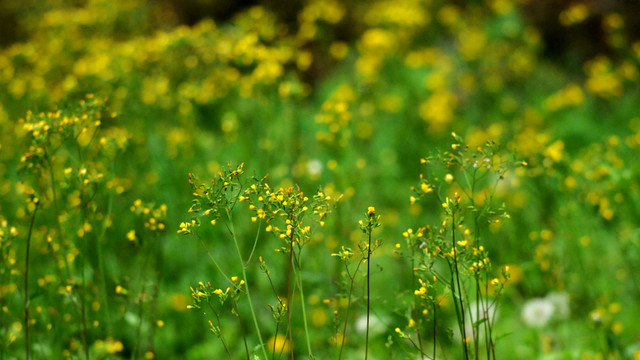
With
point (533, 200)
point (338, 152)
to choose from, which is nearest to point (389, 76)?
point (533, 200)

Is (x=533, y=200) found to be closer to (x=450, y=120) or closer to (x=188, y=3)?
(x=450, y=120)

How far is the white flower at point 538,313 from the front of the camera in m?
2.74

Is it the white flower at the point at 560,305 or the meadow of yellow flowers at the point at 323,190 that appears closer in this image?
the meadow of yellow flowers at the point at 323,190

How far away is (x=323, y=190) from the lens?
1900 mm

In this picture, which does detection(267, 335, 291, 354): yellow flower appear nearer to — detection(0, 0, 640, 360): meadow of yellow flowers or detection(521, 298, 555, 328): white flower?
detection(0, 0, 640, 360): meadow of yellow flowers

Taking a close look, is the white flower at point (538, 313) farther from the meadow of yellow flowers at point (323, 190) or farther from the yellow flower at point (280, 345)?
the yellow flower at point (280, 345)

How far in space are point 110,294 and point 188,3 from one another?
5.47 m

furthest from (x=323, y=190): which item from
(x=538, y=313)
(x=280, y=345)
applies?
(x=538, y=313)

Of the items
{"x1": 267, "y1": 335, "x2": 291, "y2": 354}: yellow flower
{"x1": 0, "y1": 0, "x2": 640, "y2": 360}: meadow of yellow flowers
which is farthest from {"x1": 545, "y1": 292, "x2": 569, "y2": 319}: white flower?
{"x1": 267, "y1": 335, "x2": 291, "y2": 354}: yellow flower

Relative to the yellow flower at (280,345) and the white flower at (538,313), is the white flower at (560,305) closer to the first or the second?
the white flower at (538,313)

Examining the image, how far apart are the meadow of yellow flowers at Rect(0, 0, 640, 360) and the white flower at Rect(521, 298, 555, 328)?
13 millimetres

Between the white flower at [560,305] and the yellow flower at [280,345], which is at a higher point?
the white flower at [560,305]

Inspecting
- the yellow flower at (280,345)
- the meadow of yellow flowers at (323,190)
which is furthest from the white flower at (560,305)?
the yellow flower at (280,345)

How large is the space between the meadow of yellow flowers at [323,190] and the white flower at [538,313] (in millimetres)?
13
